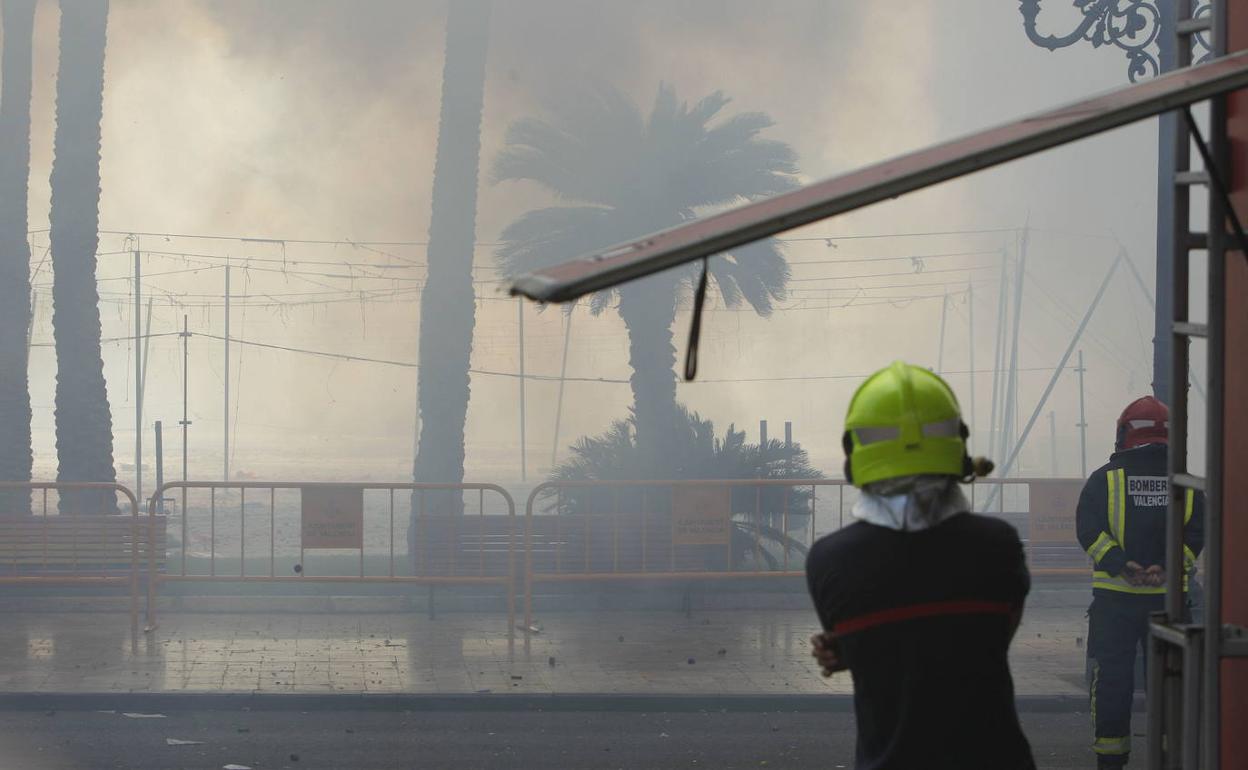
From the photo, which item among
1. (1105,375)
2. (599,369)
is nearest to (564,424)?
(599,369)

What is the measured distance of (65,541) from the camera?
38.9 ft

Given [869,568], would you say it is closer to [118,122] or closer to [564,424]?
[118,122]

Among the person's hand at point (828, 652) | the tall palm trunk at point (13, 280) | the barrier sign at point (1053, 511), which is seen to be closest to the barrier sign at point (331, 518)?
the tall palm trunk at point (13, 280)

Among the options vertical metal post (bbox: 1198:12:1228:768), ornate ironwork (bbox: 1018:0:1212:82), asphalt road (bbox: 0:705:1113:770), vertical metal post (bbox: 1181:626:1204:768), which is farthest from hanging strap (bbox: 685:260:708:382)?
ornate ironwork (bbox: 1018:0:1212:82)

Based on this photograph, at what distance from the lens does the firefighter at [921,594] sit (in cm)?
254

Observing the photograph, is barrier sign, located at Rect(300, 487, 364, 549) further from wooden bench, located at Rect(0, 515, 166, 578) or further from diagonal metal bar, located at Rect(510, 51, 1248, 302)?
diagonal metal bar, located at Rect(510, 51, 1248, 302)

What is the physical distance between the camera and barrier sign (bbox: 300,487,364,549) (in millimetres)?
11242

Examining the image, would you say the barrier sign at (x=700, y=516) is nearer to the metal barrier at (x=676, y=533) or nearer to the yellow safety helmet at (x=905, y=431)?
the metal barrier at (x=676, y=533)

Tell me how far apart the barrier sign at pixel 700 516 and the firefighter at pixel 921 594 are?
9.05 meters

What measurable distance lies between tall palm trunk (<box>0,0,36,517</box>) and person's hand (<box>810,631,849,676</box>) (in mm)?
12997

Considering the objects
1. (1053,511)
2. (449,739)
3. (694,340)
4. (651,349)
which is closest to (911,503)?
(694,340)

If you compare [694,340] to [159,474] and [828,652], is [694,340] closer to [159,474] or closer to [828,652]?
[828,652]

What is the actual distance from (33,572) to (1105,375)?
119 ft

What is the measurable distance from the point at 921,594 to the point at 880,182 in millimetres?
692
